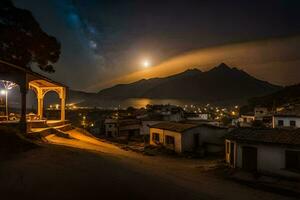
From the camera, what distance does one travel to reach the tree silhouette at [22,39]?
87.0 ft

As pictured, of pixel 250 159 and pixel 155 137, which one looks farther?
pixel 155 137

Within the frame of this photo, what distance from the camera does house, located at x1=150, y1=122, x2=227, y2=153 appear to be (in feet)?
106

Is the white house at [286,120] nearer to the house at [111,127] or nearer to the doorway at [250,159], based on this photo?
the doorway at [250,159]

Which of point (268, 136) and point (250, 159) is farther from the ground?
point (268, 136)

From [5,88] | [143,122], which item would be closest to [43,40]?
[5,88]

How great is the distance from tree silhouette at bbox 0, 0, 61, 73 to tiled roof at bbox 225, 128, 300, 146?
1930 cm

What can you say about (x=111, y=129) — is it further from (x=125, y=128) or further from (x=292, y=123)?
(x=292, y=123)

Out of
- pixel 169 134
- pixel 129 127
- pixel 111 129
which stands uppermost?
pixel 169 134

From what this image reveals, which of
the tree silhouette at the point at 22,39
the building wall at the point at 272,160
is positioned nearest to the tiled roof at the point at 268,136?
the building wall at the point at 272,160

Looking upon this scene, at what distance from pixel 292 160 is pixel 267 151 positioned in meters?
1.71

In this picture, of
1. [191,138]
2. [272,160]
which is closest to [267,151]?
[272,160]

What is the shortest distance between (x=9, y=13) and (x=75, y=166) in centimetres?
1865

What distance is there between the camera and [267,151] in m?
21.1

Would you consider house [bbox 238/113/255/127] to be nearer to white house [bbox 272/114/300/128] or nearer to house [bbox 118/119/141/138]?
white house [bbox 272/114/300/128]
